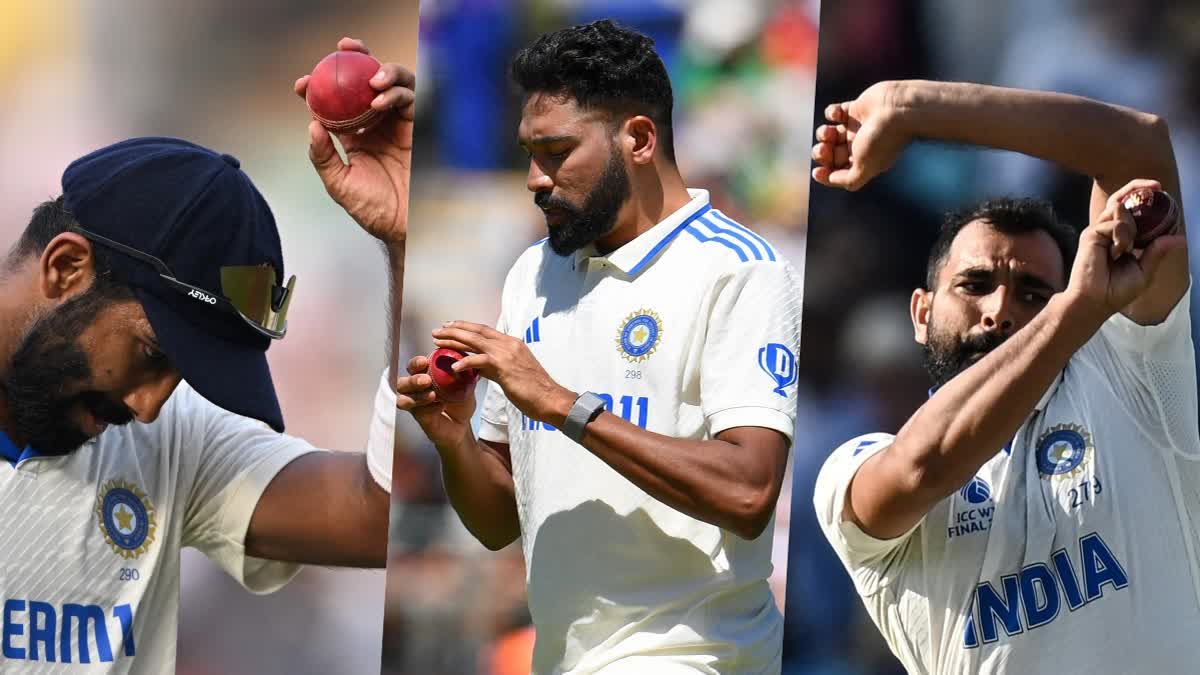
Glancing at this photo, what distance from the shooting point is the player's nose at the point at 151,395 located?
412 cm

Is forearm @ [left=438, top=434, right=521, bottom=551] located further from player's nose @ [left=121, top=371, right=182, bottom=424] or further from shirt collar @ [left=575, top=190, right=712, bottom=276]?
player's nose @ [left=121, top=371, right=182, bottom=424]

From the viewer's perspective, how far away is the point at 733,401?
11.0 feet

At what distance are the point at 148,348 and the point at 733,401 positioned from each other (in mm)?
1733

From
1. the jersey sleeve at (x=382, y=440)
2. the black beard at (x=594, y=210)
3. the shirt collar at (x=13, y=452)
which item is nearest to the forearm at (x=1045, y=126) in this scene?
the black beard at (x=594, y=210)

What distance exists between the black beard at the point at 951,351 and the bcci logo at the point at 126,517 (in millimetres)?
2202

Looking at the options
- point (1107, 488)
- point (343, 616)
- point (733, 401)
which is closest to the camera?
point (733, 401)

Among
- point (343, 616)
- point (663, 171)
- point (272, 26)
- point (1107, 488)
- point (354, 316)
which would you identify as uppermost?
point (272, 26)

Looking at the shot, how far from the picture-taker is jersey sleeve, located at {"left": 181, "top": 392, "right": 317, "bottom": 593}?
13.8 feet

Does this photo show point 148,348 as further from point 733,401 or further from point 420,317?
point 733,401

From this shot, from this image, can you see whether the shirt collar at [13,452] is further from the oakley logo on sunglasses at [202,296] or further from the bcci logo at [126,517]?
the oakley logo on sunglasses at [202,296]

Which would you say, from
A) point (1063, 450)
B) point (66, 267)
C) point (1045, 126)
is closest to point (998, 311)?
point (1063, 450)

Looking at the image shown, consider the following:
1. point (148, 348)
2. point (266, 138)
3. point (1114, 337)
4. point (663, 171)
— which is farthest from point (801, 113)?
point (148, 348)

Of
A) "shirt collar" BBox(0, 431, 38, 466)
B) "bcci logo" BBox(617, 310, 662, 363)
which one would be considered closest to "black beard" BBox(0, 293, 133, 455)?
"shirt collar" BBox(0, 431, 38, 466)

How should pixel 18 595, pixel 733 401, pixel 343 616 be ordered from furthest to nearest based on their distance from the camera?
pixel 343 616 → pixel 18 595 → pixel 733 401
